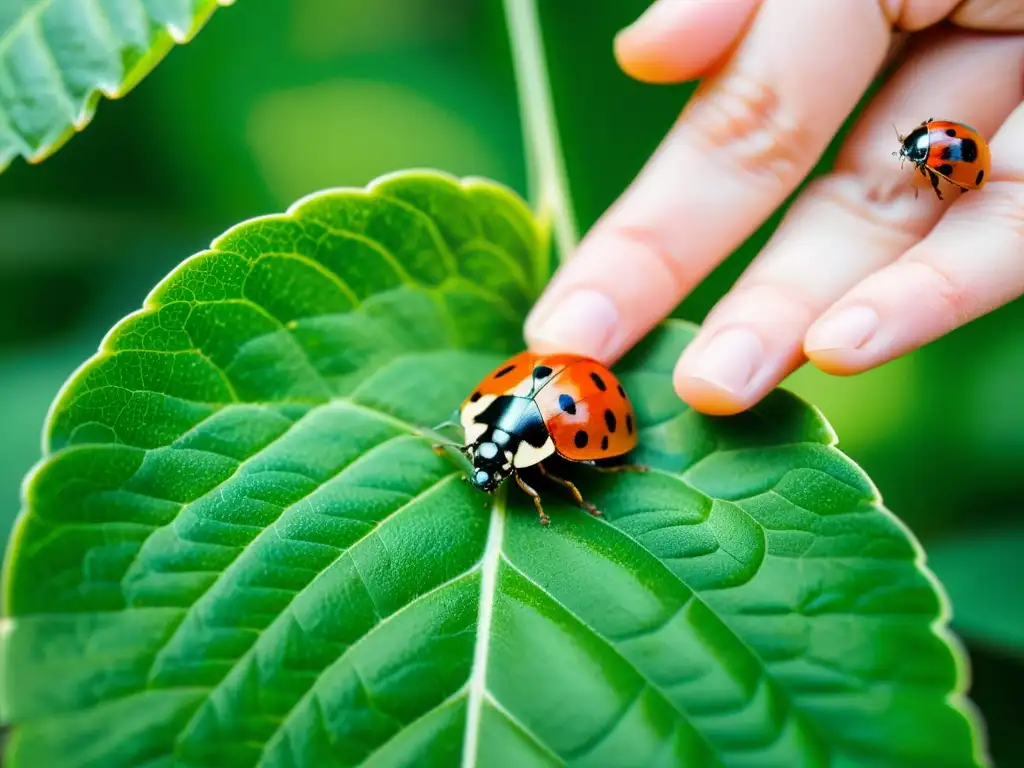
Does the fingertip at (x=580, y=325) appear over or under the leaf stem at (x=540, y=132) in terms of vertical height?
under

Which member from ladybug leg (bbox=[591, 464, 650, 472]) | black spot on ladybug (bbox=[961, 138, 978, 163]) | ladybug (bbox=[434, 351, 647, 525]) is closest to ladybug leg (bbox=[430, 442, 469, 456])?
ladybug (bbox=[434, 351, 647, 525])

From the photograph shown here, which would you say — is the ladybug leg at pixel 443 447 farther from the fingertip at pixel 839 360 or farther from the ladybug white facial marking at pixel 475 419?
the fingertip at pixel 839 360

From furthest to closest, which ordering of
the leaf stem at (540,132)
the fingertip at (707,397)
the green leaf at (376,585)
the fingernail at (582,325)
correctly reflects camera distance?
the leaf stem at (540,132)
the fingernail at (582,325)
the fingertip at (707,397)
the green leaf at (376,585)

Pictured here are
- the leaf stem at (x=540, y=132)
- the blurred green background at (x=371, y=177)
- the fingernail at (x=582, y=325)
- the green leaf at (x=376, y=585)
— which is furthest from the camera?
the blurred green background at (x=371, y=177)

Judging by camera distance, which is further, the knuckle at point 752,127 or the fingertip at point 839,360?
the knuckle at point 752,127

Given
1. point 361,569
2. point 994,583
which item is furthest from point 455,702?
point 994,583

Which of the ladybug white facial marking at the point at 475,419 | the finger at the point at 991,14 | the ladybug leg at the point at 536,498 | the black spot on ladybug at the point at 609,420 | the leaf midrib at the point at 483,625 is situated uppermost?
the finger at the point at 991,14

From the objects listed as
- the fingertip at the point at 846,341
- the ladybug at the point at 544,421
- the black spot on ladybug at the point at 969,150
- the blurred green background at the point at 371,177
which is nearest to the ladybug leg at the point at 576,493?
the ladybug at the point at 544,421
